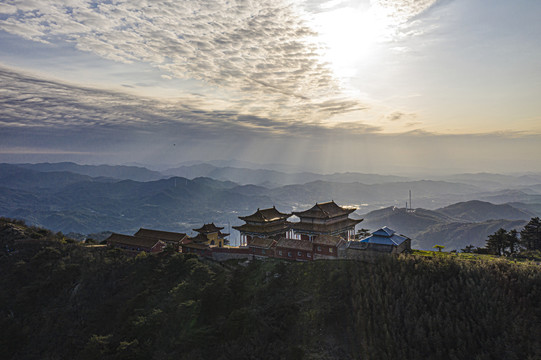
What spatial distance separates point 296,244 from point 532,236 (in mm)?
44182

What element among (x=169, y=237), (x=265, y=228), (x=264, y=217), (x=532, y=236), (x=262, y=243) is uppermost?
(x=264, y=217)

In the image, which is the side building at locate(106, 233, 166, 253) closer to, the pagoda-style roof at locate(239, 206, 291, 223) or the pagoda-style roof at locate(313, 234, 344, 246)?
the pagoda-style roof at locate(239, 206, 291, 223)

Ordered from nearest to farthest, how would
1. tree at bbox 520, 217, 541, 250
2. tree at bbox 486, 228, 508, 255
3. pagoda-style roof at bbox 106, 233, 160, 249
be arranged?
tree at bbox 486, 228, 508, 255 → tree at bbox 520, 217, 541, 250 → pagoda-style roof at bbox 106, 233, 160, 249

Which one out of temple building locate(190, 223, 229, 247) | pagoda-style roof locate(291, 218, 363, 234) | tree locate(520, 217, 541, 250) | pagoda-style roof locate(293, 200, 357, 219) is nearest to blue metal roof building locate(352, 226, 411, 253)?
pagoda-style roof locate(291, 218, 363, 234)

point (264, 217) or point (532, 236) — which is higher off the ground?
point (264, 217)

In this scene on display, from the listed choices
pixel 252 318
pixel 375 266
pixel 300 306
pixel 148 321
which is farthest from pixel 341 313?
pixel 148 321

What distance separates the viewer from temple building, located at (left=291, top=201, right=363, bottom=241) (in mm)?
53906

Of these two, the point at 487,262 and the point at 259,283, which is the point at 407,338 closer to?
the point at 487,262

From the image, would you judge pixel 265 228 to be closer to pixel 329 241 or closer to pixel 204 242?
pixel 204 242

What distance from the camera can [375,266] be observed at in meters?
36.8

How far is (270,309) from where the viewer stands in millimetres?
36688

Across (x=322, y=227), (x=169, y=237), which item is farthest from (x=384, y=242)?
(x=169, y=237)

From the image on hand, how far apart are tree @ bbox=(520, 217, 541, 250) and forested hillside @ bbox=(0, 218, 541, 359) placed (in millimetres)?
31160

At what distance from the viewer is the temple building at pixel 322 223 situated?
5391 centimetres
